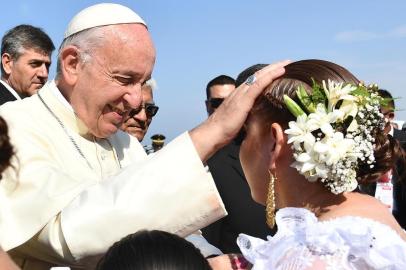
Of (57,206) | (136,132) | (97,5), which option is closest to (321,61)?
(57,206)

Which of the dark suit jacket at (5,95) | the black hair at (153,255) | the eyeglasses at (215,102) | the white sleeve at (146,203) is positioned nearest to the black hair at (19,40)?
the dark suit jacket at (5,95)

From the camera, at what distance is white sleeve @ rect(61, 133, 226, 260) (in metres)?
2.32

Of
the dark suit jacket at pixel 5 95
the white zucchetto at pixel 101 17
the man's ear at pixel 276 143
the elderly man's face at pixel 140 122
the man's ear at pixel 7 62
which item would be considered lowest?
the elderly man's face at pixel 140 122

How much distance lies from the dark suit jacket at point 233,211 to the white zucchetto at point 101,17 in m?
1.56

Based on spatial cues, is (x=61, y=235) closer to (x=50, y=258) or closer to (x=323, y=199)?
(x=50, y=258)

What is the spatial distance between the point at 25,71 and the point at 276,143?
15.7 ft

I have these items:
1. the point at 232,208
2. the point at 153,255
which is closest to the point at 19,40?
the point at 232,208

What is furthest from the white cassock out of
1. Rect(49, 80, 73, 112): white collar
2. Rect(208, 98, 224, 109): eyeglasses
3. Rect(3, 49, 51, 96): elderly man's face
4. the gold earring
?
Rect(208, 98, 224, 109): eyeglasses

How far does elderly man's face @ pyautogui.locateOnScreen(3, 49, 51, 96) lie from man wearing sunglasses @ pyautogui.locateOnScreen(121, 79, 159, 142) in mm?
1652

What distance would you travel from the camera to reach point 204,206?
2.41 metres

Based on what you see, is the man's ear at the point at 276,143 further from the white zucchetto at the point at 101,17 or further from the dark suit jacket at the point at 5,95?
the dark suit jacket at the point at 5,95

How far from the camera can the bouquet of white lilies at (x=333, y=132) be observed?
2123 mm

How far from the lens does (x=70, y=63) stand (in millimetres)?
3064

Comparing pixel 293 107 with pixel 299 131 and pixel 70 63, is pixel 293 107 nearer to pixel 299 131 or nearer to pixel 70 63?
pixel 299 131
